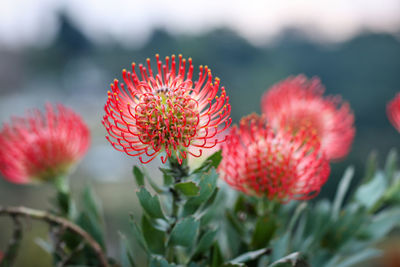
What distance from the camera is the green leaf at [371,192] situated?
18.0 inches

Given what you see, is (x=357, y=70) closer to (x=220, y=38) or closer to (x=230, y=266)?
(x=220, y=38)

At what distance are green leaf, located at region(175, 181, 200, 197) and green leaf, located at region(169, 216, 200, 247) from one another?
21 mm

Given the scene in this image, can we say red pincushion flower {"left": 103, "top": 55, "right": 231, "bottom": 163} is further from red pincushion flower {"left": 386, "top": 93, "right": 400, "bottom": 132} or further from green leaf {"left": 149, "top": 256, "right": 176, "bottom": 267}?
red pincushion flower {"left": 386, "top": 93, "right": 400, "bottom": 132}

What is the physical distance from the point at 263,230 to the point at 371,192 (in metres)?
0.18

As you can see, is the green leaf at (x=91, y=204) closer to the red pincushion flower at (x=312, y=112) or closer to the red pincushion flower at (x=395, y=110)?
the red pincushion flower at (x=312, y=112)

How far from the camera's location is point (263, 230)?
1.22 ft

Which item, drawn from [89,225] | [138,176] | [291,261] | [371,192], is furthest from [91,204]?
[371,192]

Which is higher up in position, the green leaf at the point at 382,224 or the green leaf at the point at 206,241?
the green leaf at the point at 206,241

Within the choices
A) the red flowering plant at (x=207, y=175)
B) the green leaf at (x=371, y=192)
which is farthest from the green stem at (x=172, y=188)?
the green leaf at (x=371, y=192)

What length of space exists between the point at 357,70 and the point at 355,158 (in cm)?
273

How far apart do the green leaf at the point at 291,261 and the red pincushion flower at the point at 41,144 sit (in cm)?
28

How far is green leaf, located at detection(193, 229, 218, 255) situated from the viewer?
1.14 ft

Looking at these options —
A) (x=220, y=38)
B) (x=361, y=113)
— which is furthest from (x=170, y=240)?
(x=220, y=38)

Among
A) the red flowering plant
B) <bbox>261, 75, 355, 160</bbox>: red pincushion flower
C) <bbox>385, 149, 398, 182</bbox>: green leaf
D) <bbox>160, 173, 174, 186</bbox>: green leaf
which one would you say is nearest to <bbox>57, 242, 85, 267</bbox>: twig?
the red flowering plant
